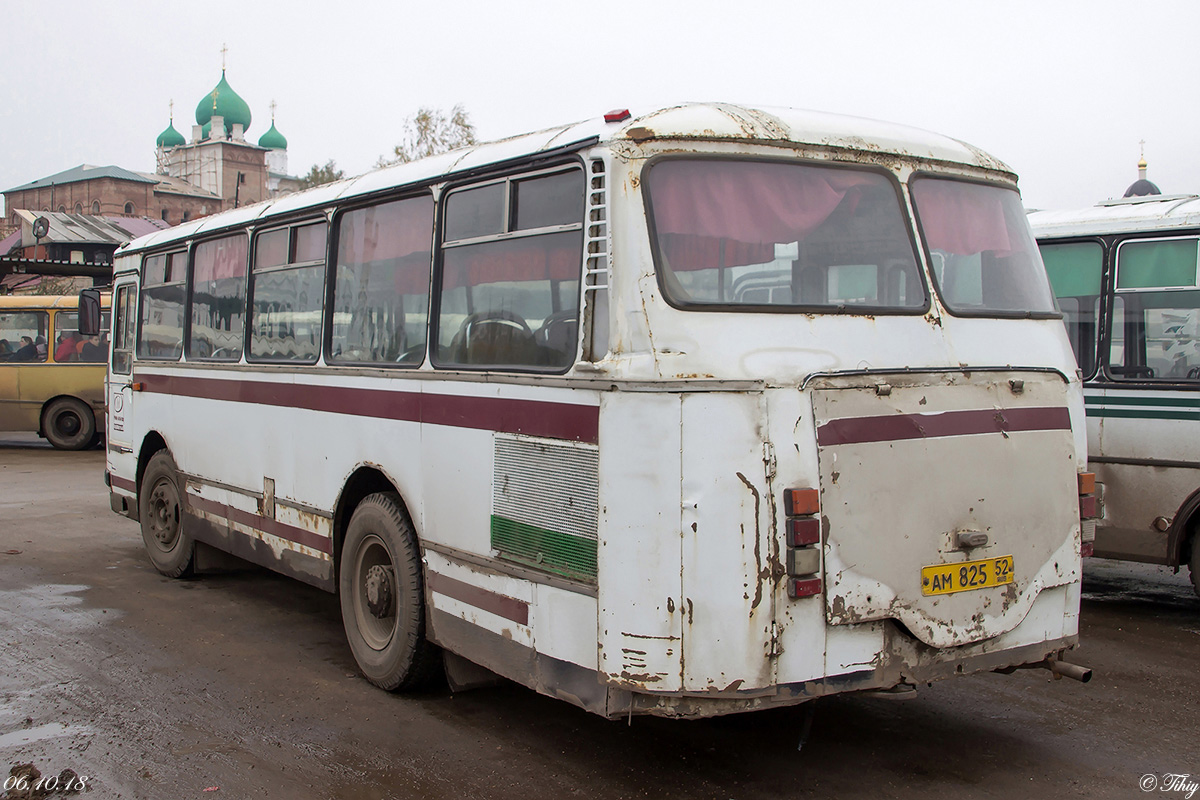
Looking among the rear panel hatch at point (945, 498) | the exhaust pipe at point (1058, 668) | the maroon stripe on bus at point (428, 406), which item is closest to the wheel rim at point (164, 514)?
the maroon stripe on bus at point (428, 406)

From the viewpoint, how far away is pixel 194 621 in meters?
7.31

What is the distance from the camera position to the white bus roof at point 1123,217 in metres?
7.62

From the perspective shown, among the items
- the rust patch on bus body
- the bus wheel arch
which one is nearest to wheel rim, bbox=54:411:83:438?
the bus wheel arch

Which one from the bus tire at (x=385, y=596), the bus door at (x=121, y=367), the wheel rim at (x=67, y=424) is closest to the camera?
the bus tire at (x=385, y=596)

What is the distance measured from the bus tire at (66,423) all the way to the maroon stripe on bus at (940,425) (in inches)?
754

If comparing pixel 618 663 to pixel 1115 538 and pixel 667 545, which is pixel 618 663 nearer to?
pixel 667 545

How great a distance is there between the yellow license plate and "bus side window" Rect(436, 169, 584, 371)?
5.36ft

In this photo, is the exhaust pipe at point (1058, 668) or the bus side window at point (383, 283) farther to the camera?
the bus side window at point (383, 283)

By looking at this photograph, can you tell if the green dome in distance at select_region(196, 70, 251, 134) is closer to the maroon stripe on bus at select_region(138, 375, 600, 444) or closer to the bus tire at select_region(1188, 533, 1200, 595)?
the maroon stripe on bus at select_region(138, 375, 600, 444)

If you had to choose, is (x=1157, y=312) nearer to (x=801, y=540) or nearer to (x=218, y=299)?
(x=801, y=540)

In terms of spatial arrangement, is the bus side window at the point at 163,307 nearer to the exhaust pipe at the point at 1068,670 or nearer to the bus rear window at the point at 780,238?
the bus rear window at the point at 780,238

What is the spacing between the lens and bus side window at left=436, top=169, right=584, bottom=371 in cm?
443

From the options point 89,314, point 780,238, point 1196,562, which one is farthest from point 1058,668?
point 89,314
